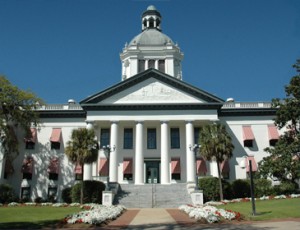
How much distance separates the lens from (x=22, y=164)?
141ft

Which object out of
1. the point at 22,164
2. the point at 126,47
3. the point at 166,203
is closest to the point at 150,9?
the point at 126,47

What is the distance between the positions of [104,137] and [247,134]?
18.6 meters

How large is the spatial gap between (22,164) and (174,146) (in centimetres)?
1950

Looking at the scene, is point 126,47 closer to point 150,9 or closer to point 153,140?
point 150,9

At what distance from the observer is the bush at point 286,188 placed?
36.5m

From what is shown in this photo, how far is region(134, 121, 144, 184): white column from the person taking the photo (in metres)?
39.3

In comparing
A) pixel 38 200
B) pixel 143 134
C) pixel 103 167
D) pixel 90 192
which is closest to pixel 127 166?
pixel 103 167

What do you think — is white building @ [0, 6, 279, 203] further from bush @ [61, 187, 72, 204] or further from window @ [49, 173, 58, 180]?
bush @ [61, 187, 72, 204]

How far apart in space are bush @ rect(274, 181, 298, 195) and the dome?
31.8 metres

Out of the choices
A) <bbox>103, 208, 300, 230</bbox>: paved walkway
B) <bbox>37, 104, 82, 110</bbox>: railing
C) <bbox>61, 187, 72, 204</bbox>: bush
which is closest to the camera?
<bbox>103, 208, 300, 230</bbox>: paved walkway

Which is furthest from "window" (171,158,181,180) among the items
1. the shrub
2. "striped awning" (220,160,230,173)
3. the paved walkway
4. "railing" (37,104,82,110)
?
the paved walkway

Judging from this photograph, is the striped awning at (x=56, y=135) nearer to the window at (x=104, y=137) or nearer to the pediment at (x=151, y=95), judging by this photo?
the window at (x=104, y=137)

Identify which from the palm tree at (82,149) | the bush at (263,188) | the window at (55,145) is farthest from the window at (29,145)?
the bush at (263,188)

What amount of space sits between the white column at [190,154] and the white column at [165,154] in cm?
234
